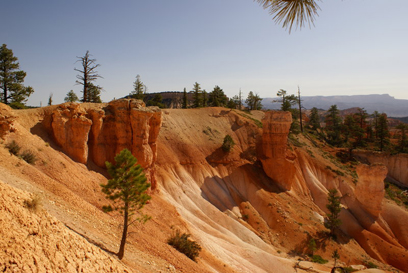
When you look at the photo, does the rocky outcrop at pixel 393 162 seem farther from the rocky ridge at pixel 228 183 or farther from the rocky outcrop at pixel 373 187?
the rocky outcrop at pixel 373 187

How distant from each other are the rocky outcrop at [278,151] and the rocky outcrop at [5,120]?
32141 millimetres

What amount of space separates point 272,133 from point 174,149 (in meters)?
15.7

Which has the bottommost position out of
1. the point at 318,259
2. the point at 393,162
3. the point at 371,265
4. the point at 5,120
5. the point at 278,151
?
the point at 371,265

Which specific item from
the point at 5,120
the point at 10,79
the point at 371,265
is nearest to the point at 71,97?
the point at 10,79

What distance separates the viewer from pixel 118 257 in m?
11.0

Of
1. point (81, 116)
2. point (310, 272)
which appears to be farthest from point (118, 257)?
point (310, 272)

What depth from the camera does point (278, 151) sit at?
3822 cm

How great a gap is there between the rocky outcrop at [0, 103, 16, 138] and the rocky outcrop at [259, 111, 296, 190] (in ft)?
105

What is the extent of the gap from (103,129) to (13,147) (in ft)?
26.3

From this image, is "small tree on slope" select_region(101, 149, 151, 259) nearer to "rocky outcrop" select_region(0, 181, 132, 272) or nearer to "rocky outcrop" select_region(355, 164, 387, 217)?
"rocky outcrop" select_region(0, 181, 132, 272)

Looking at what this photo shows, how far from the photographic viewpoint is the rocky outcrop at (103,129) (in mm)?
18734

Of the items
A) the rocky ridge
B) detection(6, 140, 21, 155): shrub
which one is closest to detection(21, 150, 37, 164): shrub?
detection(6, 140, 21, 155): shrub

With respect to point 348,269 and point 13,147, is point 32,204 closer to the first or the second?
point 13,147

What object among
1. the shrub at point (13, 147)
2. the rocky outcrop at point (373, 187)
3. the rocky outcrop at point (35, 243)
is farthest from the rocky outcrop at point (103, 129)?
the rocky outcrop at point (373, 187)
